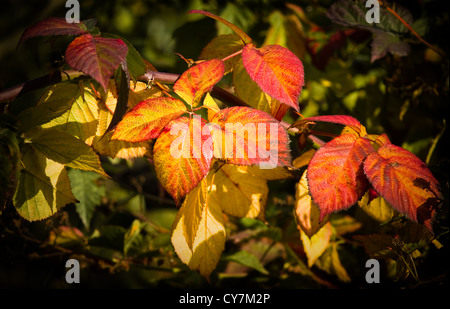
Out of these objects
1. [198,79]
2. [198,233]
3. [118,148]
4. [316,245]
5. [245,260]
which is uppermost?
[198,79]

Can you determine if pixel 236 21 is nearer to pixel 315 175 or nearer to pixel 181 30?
pixel 181 30

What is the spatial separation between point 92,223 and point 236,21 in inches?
30.5

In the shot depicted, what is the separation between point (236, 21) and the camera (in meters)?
1.20

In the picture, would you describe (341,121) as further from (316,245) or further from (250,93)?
(316,245)

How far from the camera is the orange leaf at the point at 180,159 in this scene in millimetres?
438

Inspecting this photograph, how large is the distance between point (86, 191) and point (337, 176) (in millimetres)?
654

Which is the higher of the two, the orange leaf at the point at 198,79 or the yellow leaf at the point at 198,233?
the orange leaf at the point at 198,79

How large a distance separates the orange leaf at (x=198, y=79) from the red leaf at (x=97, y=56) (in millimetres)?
83

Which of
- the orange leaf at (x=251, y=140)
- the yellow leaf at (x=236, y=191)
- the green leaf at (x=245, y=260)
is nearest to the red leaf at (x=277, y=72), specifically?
the orange leaf at (x=251, y=140)

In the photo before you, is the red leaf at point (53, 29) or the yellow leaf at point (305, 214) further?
the yellow leaf at point (305, 214)

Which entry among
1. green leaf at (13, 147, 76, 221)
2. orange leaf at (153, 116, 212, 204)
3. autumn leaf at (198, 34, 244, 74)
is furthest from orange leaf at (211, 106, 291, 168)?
green leaf at (13, 147, 76, 221)

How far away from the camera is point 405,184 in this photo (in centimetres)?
46

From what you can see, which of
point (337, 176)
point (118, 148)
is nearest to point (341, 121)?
point (337, 176)

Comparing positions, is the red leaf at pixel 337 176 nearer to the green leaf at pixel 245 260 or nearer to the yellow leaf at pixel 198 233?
the yellow leaf at pixel 198 233
